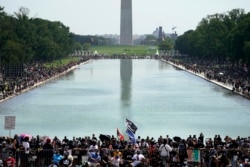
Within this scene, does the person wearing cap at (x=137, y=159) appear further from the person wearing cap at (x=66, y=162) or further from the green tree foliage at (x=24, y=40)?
the green tree foliage at (x=24, y=40)

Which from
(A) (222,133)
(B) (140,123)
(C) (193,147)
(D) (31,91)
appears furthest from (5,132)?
(D) (31,91)

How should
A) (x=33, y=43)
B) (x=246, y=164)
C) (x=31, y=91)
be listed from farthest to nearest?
(x=33, y=43) < (x=31, y=91) < (x=246, y=164)

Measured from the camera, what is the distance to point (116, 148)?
24.6 m

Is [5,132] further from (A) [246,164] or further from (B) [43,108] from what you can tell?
(A) [246,164]

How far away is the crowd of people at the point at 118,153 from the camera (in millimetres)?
21844

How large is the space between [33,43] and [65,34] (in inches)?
1984

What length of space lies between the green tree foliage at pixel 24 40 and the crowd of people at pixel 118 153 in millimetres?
58320

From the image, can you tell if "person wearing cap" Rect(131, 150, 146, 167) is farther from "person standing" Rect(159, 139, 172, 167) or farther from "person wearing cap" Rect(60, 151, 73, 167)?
"person wearing cap" Rect(60, 151, 73, 167)

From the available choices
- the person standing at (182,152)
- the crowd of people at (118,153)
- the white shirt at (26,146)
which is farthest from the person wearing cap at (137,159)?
the white shirt at (26,146)

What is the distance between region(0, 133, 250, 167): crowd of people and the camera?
71.7 ft

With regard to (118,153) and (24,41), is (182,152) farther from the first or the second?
(24,41)

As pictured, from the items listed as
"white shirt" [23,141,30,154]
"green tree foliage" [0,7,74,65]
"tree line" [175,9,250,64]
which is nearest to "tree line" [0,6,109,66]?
"green tree foliage" [0,7,74,65]

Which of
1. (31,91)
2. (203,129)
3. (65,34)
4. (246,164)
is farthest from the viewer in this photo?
(65,34)

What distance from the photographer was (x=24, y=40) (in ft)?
328
